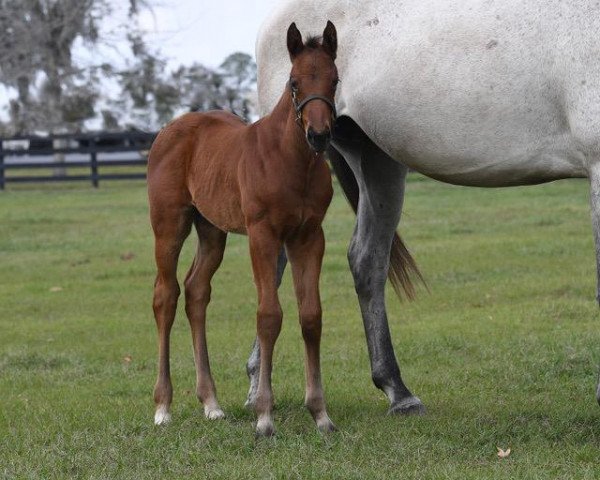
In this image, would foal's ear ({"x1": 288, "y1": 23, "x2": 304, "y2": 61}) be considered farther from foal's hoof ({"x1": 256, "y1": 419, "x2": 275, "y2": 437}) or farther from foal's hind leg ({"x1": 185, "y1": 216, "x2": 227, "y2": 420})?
foal's hoof ({"x1": 256, "y1": 419, "x2": 275, "y2": 437})

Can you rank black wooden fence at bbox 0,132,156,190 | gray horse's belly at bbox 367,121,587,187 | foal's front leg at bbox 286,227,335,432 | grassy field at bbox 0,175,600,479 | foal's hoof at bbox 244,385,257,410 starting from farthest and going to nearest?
black wooden fence at bbox 0,132,156,190
foal's hoof at bbox 244,385,257,410
foal's front leg at bbox 286,227,335,432
gray horse's belly at bbox 367,121,587,187
grassy field at bbox 0,175,600,479

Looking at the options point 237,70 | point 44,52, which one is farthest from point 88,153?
point 237,70

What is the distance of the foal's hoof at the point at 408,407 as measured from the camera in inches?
221

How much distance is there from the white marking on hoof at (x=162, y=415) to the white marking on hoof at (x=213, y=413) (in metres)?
0.19

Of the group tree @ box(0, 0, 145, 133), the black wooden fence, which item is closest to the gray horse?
the black wooden fence

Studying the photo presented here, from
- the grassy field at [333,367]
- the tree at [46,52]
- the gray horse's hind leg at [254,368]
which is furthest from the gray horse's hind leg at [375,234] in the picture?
the tree at [46,52]

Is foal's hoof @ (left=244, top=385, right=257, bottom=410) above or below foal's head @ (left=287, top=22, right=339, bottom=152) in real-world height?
below

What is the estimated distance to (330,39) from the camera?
4.70 metres

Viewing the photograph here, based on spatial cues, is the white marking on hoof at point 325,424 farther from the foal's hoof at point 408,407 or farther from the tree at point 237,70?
the tree at point 237,70

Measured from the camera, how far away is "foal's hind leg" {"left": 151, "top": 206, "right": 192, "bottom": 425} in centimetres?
549

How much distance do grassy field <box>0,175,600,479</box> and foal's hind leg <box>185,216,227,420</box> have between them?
0.17 m

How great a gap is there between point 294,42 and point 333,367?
286cm

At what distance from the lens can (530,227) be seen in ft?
47.0

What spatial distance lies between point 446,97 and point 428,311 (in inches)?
168
